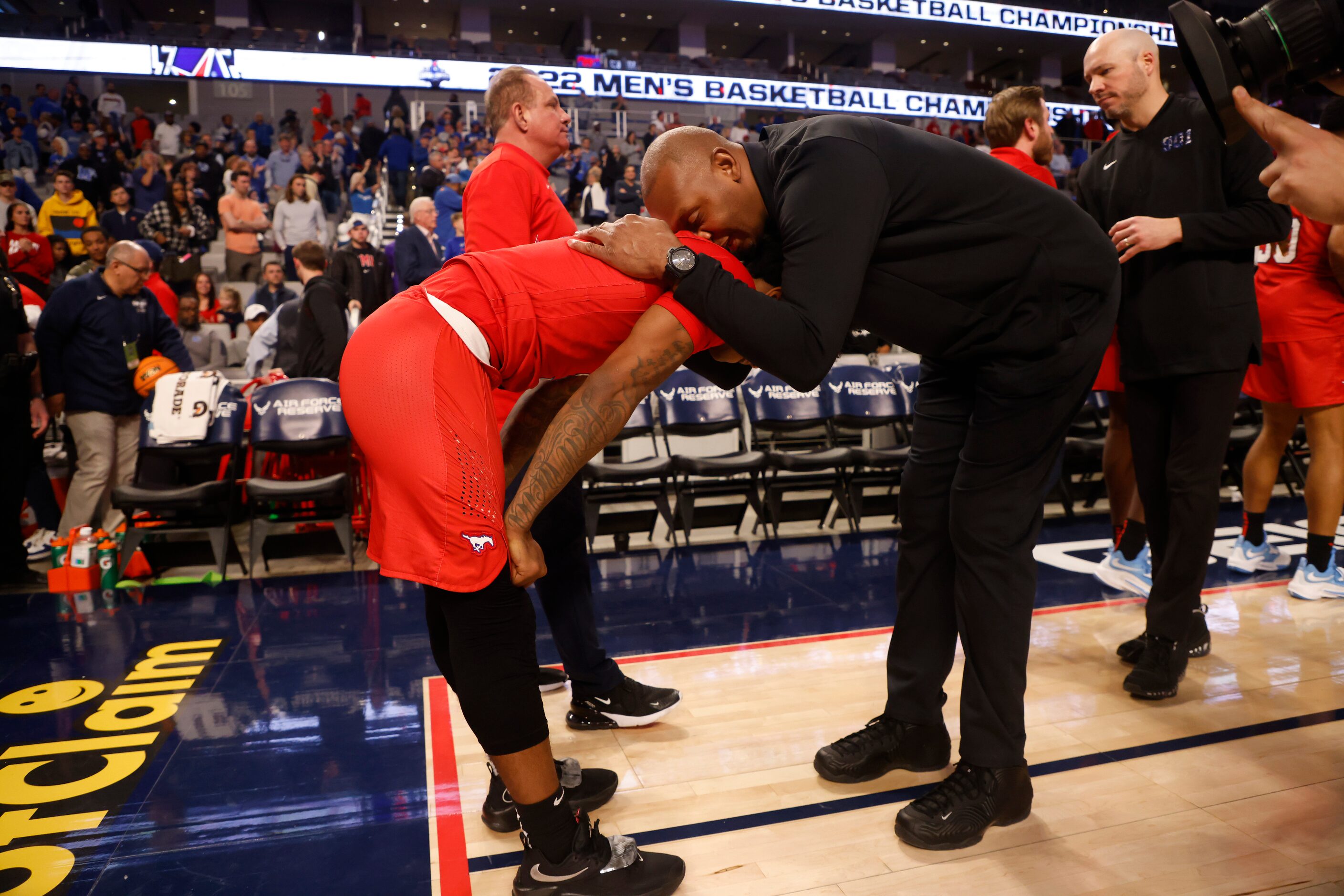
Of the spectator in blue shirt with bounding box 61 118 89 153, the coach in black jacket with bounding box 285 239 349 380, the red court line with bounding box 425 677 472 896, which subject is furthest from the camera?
the spectator in blue shirt with bounding box 61 118 89 153

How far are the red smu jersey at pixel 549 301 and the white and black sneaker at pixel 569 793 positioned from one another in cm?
104

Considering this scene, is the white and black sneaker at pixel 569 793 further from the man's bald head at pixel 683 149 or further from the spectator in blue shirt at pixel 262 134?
the spectator in blue shirt at pixel 262 134

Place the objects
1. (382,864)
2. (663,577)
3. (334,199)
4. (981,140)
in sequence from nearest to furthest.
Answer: (382,864) → (663,577) → (334,199) → (981,140)

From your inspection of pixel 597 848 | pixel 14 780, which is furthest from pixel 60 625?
pixel 597 848

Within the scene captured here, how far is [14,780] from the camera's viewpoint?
2.41 m

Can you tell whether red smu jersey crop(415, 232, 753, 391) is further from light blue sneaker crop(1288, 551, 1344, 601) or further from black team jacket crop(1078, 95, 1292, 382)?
light blue sneaker crop(1288, 551, 1344, 601)

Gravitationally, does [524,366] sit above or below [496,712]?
above

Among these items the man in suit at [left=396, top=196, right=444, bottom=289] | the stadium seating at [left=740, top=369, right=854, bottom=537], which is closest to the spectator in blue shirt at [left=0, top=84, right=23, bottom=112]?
the man in suit at [left=396, top=196, right=444, bottom=289]

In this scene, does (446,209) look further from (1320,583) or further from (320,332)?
(1320,583)

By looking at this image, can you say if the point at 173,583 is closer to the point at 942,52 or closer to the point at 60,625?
the point at 60,625

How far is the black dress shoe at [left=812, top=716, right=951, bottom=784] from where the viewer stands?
2256mm

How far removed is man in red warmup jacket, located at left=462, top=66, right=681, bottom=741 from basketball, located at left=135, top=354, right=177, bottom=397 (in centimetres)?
344

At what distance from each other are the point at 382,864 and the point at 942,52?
33.0m

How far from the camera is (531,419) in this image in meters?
1.95
